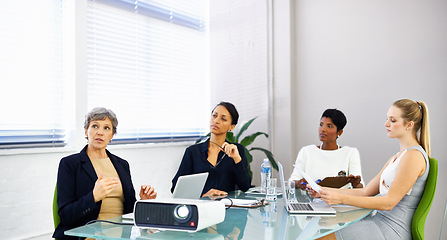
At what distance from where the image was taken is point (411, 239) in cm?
229

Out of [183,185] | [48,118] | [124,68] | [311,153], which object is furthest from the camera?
[124,68]

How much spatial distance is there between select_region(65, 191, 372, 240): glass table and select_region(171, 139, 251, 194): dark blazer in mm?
880

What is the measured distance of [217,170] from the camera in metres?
3.04

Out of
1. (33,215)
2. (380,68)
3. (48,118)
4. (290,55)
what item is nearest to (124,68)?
(48,118)

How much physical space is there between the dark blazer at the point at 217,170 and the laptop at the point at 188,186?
27.9 inches

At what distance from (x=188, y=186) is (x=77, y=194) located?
0.63 metres

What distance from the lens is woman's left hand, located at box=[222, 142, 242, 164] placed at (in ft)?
9.63

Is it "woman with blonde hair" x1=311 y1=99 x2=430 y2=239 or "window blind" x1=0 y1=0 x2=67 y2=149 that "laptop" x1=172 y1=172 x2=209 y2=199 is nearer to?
"woman with blonde hair" x1=311 y1=99 x2=430 y2=239

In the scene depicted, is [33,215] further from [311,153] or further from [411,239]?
[411,239]

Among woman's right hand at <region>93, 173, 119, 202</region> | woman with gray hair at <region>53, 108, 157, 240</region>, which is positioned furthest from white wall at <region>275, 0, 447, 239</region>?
woman's right hand at <region>93, 173, 119, 202</region>

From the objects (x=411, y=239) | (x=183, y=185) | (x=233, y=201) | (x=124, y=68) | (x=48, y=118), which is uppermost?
(x=124, y=68)

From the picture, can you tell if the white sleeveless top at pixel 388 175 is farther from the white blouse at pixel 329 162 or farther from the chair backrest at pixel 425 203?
the white blouse at pixel 329 162

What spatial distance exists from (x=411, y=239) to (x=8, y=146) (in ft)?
8.90

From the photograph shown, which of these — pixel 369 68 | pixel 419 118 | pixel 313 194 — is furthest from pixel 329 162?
pixel 369 68
